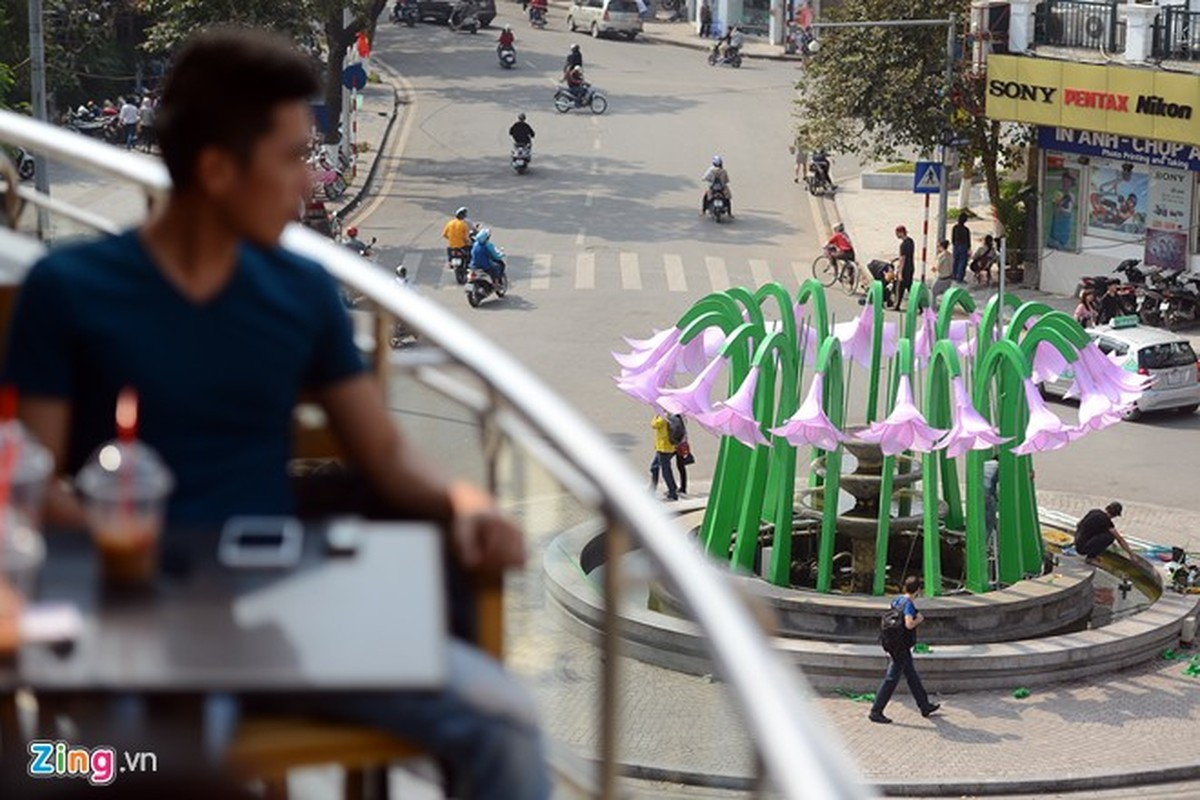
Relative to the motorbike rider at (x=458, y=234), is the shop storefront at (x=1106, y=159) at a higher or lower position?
higher

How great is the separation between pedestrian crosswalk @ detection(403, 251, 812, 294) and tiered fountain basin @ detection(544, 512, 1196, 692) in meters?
15.8

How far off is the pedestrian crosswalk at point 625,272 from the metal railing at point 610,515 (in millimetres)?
32036

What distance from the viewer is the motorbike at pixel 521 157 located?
4553 centimetres

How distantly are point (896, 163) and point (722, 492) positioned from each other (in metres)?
25.4

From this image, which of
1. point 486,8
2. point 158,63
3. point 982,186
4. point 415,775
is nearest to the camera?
point 415,775

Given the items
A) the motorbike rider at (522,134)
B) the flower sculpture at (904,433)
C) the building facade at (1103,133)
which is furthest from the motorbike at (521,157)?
the flower sculpture at (904,433)

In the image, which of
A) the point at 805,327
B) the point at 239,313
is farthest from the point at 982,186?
the point at 239,313

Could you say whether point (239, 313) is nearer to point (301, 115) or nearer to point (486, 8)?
A: point (301, 115)

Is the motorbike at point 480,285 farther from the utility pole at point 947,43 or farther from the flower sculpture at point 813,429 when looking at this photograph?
the flower sculpture at point 813,429

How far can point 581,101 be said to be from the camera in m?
52.6

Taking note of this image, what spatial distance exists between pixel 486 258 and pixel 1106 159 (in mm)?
10072

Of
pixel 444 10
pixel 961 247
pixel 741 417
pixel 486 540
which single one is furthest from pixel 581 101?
pixel 486 540

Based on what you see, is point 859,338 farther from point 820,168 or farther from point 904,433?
point 820,168

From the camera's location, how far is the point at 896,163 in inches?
1822
